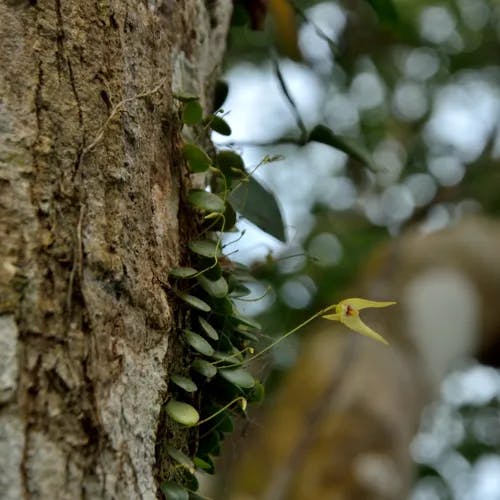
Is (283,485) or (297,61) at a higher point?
(297,61)

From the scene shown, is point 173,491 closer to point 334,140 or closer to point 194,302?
point 194,302

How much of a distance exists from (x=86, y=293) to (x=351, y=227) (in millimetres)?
3237

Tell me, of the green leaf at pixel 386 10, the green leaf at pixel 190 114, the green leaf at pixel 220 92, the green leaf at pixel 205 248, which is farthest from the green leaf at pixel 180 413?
the green leaf at pixel 386 10

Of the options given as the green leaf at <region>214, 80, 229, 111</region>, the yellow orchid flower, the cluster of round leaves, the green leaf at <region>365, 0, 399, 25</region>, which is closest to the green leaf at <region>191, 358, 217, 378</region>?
the cluster of round leaves

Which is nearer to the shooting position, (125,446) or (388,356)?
(125,446)

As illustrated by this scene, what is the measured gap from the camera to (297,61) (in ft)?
4.75

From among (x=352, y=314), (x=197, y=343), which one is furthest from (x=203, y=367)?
(x=352, y=314)

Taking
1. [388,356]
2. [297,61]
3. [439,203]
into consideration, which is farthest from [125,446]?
[439,203]

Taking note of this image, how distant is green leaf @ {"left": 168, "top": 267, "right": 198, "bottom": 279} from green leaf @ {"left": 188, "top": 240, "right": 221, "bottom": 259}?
0.03m

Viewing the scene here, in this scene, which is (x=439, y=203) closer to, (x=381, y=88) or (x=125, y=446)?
(x=381, y=88)

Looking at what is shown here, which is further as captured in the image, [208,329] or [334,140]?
[334,140]

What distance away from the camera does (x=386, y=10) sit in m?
1.17

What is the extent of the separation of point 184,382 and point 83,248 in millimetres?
135

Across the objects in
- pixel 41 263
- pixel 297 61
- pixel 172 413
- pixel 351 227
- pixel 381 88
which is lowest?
pixel 351 227
